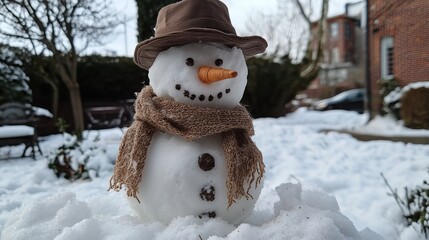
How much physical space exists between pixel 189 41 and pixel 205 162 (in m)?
0.54

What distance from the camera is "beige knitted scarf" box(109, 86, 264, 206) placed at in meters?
1.46

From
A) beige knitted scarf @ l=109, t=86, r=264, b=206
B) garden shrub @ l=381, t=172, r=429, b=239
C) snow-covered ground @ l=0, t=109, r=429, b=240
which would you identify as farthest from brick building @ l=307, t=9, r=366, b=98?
beige knitted scarf @ l=109, t=86, r=264, b=206

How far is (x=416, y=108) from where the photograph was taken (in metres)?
5.56

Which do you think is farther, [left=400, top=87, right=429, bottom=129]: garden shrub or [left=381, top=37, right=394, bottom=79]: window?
[left=381, top=37, right=394, bottom=79]: window

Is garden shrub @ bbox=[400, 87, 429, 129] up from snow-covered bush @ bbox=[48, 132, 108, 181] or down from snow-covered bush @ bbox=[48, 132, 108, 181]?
up

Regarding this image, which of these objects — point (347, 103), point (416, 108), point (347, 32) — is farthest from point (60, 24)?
point (347, 32)

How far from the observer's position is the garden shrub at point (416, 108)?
543cm

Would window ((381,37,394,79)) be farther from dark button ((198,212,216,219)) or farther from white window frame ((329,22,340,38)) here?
white window frame ((329,22,340,38))

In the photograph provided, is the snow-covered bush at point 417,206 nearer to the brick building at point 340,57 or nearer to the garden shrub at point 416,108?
the garden shrub at point 416,108

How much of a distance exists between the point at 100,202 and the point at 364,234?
4.93ft

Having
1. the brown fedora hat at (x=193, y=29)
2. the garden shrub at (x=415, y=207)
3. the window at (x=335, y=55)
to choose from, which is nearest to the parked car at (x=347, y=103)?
the garden shrub at (x=415, y=207)

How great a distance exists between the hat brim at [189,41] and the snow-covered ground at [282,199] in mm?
712

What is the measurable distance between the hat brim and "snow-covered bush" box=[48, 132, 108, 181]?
2.27 m

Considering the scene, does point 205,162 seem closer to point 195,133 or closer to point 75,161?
point 195,133
